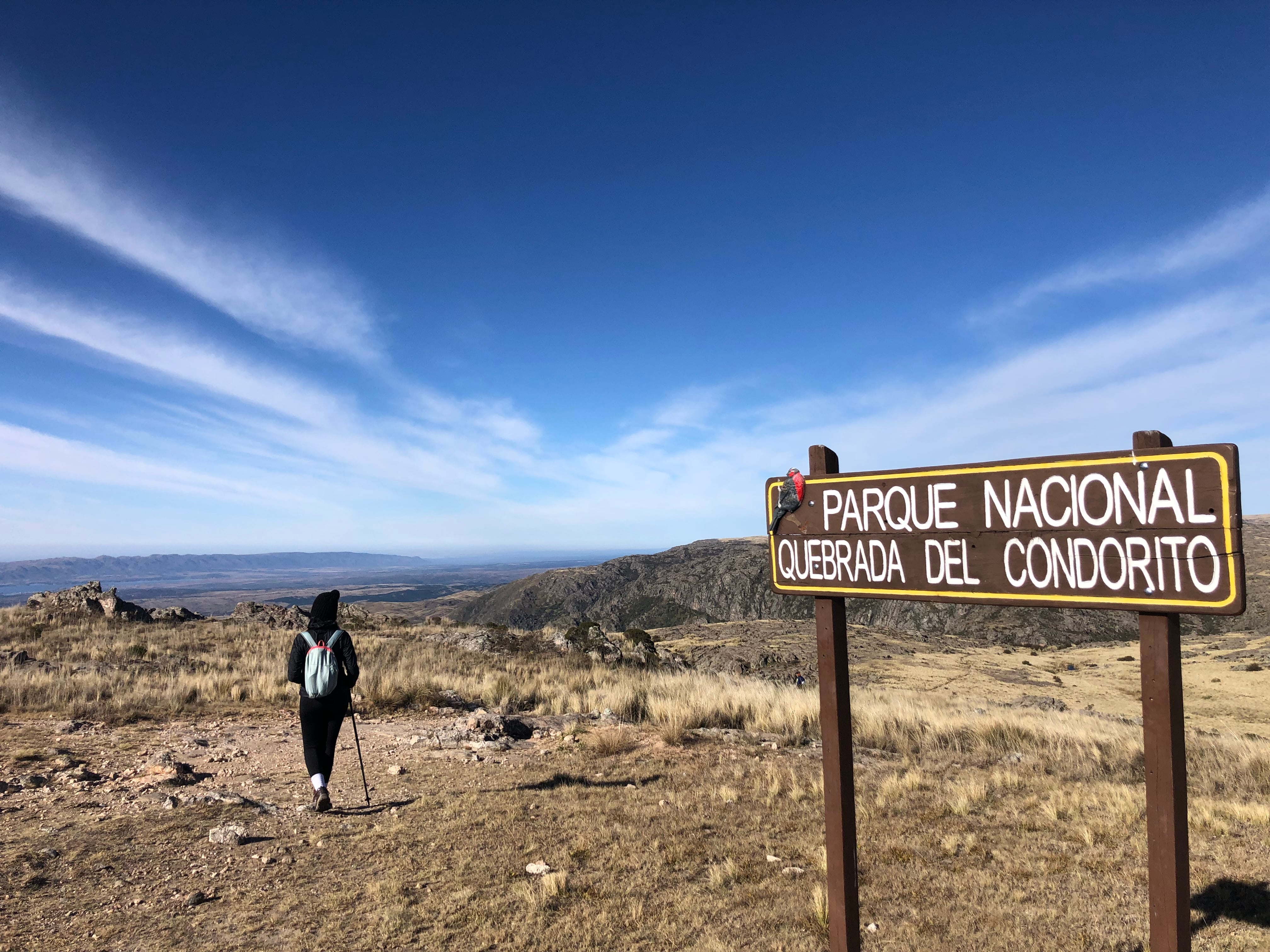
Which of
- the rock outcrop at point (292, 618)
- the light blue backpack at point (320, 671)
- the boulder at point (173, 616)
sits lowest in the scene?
the rock outcrop at point (292, 618)

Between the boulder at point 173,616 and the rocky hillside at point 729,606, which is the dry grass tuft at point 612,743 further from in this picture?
the rocky hillside at point 729,606

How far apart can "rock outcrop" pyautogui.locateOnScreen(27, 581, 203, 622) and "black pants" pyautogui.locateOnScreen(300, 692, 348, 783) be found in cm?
1857

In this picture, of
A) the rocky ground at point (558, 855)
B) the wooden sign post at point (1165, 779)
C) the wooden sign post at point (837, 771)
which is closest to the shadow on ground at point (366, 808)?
the rocky ground at point (558, 855)

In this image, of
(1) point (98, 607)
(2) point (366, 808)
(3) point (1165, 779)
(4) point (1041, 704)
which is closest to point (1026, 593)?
(3) point (1165, 779)

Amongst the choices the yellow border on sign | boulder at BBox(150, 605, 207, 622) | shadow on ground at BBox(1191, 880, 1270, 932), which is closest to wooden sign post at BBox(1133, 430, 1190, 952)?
the yellow border on sign

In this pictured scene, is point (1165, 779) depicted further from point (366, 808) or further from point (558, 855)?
point (366, 808)

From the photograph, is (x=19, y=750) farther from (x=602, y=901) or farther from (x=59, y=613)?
(x=59, y=613)

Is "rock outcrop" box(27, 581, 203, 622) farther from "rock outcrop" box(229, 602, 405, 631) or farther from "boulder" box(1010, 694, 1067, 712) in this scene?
"boulder" box(1010, 694, 1067, 712)

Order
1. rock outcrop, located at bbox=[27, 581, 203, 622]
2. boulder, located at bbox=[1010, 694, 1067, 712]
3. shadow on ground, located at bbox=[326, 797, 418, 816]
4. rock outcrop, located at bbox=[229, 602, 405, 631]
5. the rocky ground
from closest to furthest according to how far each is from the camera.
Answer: the rocky ground < shadow on ground, located at bbox=[326, 797, 418, 816] < boulder, located at bbox=[1010, 694, 1067, 712] < rock outcrop, located at bbox=[27, 581, 203, 622] < rock outcrop, located at bbox=[229, 602, 405, 631]

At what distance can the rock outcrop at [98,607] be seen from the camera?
20812mm

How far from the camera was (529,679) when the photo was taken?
14.6m

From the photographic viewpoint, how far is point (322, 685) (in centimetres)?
643

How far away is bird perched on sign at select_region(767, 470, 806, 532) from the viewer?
4.03 meters

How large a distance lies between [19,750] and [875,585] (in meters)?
10.2
